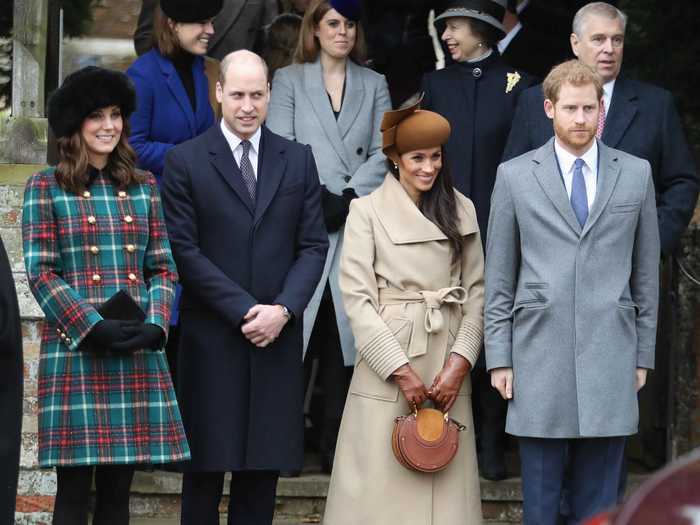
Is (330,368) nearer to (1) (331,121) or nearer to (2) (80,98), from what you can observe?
(1) (331,121)

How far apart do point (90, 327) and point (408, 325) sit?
130 cm

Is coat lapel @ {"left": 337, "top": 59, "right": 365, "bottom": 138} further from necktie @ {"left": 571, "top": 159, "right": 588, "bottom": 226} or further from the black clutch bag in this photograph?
the black clutch bag

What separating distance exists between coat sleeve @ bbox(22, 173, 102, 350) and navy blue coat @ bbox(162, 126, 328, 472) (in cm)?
61

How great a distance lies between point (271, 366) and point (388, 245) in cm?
68

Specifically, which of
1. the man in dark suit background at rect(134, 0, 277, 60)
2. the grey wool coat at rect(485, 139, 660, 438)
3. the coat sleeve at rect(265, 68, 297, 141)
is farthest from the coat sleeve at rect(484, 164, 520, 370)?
the man in dark suit background at rect(134, 0, 277, 60)

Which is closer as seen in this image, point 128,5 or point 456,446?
point 456,446

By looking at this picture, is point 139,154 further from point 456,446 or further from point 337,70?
point 456,446

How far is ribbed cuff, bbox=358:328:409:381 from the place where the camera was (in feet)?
21.4

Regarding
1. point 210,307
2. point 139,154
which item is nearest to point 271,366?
point 210,307

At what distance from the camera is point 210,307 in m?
6.65

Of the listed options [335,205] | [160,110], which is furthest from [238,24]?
[335,205]

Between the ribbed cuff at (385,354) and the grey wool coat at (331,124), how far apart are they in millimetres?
1109

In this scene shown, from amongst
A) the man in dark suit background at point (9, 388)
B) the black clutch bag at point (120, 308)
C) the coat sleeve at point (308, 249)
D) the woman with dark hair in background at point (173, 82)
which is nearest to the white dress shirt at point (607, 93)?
the coat sleeve at point (308, 249)

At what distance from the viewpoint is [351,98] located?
7.89 m
